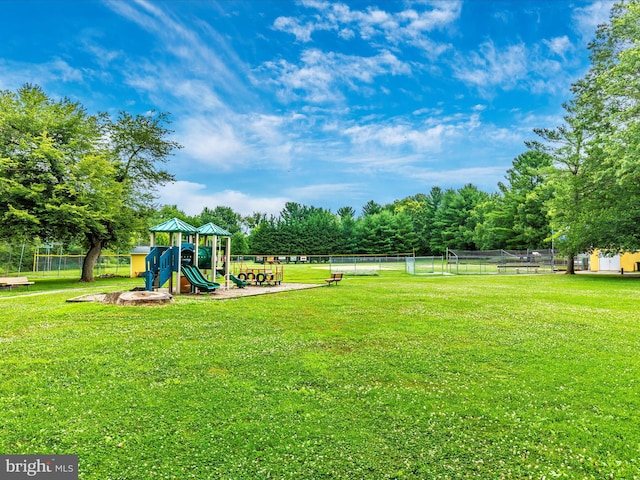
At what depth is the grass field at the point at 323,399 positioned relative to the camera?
3.29 m

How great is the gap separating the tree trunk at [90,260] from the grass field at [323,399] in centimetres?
1652

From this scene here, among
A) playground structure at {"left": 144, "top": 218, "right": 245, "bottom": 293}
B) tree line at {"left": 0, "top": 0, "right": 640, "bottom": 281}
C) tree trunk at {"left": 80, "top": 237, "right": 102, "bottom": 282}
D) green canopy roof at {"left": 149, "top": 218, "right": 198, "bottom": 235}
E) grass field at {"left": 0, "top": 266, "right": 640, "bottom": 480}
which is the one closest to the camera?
grass field at {"left": 0, "top": 266, "right": 640, "bottom": 480}

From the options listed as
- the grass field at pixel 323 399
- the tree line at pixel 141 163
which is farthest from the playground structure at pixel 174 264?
the tree line at pixel 141 163

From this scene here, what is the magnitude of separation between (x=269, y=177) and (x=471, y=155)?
31.7 meters

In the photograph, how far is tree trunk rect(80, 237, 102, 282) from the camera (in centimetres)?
2377

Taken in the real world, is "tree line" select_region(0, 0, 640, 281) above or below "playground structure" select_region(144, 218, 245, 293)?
above

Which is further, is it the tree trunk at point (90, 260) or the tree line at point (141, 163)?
the tree trunk at point (90, 260)

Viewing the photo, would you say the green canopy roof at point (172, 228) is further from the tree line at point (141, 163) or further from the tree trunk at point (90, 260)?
the tree trunk at point (90, 260)

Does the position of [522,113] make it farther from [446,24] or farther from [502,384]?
[502,384]

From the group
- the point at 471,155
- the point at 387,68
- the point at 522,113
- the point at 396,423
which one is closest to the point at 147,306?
the point at 396,423

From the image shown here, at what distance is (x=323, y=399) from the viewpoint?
4.55 metres

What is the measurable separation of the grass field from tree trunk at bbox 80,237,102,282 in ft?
54.2

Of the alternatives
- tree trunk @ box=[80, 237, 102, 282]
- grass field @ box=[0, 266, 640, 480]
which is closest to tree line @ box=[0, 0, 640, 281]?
tree trunk @ box=[80, 237, 102, 282]

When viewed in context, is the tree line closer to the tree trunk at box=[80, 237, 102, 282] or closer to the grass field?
the tree trunk at box=[80, 237, 102, 282]
